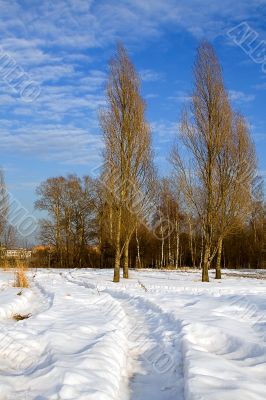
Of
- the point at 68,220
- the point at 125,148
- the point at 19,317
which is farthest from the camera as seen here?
the point at 68,220

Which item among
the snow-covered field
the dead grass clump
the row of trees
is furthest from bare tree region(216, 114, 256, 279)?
the dead grass clump

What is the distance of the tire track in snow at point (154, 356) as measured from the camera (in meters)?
3.70

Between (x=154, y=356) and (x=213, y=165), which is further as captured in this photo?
(x=213, y=165)

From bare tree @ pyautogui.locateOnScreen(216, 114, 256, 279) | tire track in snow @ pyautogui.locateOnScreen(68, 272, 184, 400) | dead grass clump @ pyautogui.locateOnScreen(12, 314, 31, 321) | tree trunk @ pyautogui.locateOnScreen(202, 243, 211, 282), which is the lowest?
tire track in snow @ pyautogui.locateOnScreen(68, 272, 184, 400)

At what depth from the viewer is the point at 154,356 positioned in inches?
188

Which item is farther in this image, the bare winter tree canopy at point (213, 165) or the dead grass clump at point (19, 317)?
the bare winter tree canopy at point (213, 165)

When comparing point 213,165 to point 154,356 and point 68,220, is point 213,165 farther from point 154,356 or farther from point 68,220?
point 68,220

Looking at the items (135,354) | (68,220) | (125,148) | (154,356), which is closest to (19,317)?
(135,354)

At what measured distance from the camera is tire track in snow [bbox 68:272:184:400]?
3696 millimetres

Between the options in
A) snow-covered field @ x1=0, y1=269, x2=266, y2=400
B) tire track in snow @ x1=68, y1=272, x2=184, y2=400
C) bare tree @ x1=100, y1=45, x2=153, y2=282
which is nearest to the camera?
snow-covered field @ x1=0, y1=269, x2=266, y2=400

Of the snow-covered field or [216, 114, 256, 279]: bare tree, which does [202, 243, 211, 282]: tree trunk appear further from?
the snow-covered field

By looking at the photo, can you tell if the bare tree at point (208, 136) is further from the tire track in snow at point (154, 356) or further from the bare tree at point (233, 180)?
the tire track in snow at point (154, 356)

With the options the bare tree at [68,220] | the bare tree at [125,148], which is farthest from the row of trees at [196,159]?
the bare tree at [68,220]

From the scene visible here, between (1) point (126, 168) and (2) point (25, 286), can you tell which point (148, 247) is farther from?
(2) point (25, 286)
